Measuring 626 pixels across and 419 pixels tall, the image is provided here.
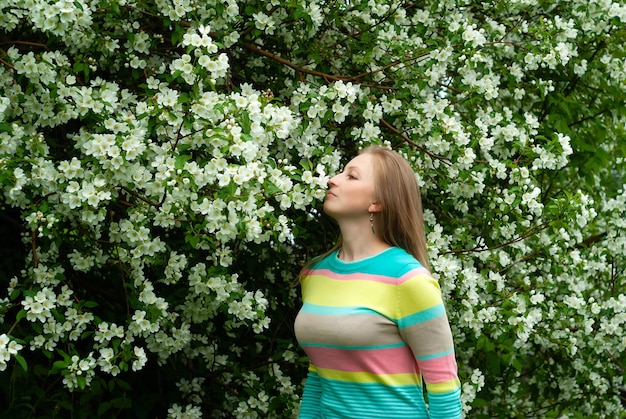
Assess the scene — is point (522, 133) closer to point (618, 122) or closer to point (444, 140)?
point (444, 140)

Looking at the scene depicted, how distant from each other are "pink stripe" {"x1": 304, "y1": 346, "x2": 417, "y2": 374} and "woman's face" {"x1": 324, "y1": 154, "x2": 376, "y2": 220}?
0.40 meters

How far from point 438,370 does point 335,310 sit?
0.32 m

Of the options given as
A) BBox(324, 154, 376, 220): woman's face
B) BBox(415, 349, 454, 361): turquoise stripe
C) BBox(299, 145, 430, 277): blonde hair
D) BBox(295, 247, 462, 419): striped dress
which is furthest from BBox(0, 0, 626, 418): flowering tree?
BBox(415, 349, 454, 361): turquoise stripe

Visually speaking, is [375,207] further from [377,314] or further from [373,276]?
[377,314]

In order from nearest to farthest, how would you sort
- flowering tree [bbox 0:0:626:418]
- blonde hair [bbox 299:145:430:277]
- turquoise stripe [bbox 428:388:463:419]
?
turquoise stripe [bbox 428:388:463:419], blonde hair [bbox 299:145:430:277], flowering tree [bbox 0:0:626:418]

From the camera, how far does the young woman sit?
226 centimetres

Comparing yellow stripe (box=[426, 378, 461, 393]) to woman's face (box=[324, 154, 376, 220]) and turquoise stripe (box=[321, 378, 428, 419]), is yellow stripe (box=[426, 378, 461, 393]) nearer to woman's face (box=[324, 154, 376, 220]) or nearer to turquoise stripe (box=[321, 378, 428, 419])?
turquoise stripe (box=[321, 378, 428, 419])

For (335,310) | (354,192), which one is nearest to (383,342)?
(335,310)

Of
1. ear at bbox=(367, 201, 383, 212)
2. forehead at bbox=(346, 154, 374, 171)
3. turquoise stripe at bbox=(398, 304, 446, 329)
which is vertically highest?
forehead at bbox=(346, 154, 374, 171)

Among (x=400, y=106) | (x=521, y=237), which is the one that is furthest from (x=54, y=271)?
(x=521, y=237)

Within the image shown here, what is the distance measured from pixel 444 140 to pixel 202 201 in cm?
126

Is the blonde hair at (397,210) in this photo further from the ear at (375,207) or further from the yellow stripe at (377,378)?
the yellow stripe at (377,378)

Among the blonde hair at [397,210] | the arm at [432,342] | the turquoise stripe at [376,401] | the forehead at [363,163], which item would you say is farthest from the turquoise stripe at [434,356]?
the forehead at [363,163]

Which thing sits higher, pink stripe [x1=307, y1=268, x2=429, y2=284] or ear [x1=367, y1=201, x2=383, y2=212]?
ear [x1=367, y1=201, x2=383, y2=212]
